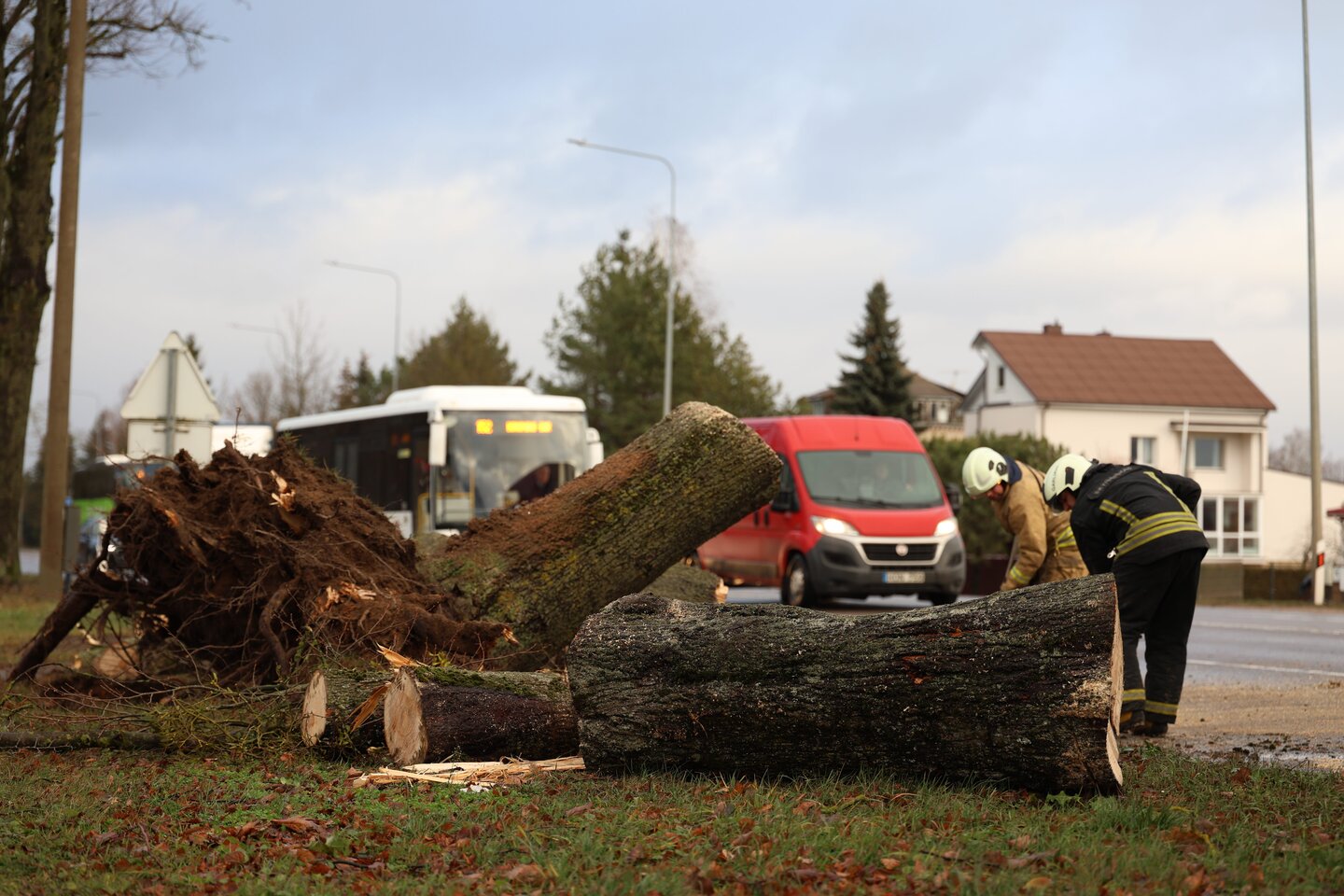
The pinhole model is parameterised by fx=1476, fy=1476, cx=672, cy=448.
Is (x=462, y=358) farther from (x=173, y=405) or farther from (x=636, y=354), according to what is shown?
(x=173, y=405)

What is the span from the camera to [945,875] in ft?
13.8

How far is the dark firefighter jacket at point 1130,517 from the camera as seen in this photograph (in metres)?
7.89

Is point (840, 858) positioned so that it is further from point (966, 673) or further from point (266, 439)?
point (266, 439)

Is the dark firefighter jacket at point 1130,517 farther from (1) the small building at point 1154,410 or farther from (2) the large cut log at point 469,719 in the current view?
(1) the small building at point 1154,410

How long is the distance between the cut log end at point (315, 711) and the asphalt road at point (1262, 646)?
12.4ft

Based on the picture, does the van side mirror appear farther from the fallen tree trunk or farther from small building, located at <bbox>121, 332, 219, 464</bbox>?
the fallen tree trunk

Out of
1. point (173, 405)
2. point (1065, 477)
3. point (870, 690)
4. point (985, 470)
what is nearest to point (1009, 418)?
point (173, 405)

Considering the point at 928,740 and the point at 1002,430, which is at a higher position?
the point at 1002,430

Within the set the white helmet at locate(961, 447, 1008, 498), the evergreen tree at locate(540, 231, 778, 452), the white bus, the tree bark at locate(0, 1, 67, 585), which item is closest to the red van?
the white bus

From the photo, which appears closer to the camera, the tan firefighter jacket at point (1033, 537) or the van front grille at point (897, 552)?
the tan firefighter jacket at point (1033, 537)

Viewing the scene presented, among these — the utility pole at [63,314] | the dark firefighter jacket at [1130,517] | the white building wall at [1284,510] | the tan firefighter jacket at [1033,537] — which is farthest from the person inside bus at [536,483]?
the white building wall at [1284,510]

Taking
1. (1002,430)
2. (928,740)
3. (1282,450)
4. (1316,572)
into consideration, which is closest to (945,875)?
(928,740)

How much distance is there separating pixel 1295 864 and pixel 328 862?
2972mm

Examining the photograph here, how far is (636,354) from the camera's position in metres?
48.7
